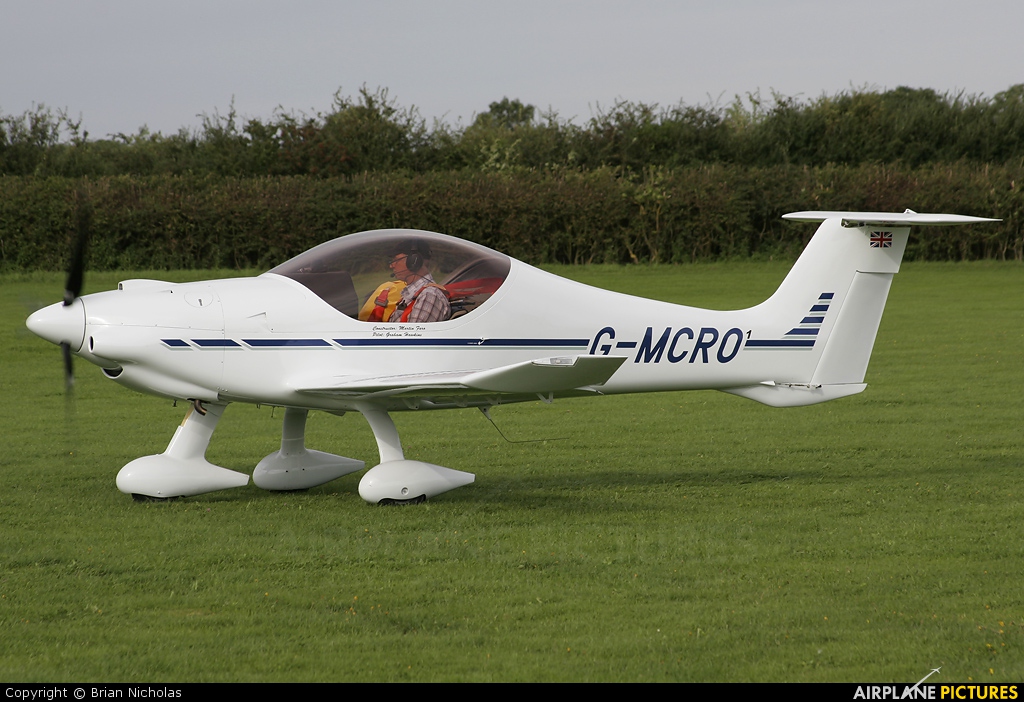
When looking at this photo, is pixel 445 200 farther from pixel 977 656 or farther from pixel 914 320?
pixel 977 656

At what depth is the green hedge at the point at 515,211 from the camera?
30.6m

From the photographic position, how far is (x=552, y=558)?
21.6 feet

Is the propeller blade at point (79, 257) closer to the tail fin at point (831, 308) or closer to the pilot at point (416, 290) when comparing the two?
the pilot at point (416, 290)

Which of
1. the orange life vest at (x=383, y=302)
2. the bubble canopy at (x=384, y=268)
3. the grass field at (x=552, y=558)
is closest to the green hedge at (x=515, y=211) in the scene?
the grass field at (x=552, y=558)

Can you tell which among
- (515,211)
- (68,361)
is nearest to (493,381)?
(68,361)

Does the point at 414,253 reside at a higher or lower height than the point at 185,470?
higher

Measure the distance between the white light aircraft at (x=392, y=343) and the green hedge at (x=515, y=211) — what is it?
2334cm

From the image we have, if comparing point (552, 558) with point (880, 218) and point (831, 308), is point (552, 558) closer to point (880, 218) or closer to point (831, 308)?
point (831, 308)

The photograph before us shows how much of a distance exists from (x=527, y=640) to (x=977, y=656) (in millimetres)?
2089

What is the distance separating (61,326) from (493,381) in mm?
3100

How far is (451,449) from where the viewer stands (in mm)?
10820

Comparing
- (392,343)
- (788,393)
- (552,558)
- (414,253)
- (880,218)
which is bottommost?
(552,558)

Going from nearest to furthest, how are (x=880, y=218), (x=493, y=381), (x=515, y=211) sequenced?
1. (x=493, y=381)
2. (x=880, y=218)
3. (x=515, y=211)
